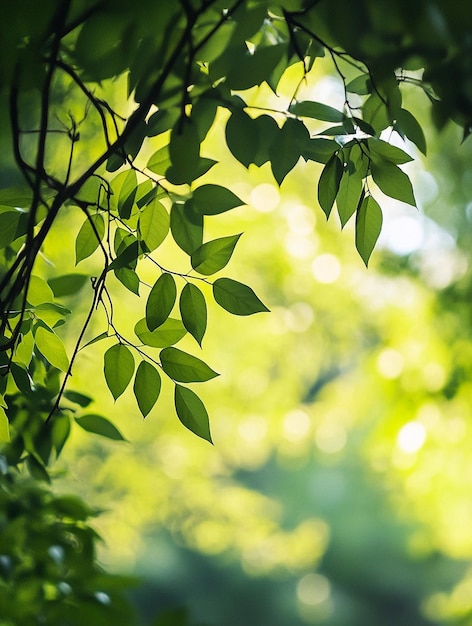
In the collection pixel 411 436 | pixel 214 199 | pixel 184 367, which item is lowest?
pixel 411 436

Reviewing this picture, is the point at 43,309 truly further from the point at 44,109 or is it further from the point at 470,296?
the point at 470,296

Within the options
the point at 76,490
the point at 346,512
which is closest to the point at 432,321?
the point at 76,490

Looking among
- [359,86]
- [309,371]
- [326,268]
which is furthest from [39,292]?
[309,371]

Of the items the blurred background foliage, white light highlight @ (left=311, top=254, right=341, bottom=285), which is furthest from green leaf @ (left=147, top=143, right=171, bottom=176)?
white light highlight @ (left=311, top=254, right=341, bottom=285)

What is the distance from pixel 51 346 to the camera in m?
0.43

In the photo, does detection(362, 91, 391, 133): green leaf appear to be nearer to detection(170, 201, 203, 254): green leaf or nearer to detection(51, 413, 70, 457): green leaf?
detection(170, 201, 203, 254): green leaf

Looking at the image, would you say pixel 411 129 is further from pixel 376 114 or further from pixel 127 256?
pixel 127 256

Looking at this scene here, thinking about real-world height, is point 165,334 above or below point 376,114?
below

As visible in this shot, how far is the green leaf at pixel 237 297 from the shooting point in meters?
0.39

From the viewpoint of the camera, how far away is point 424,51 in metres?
0.29

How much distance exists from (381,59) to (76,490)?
8.39ft

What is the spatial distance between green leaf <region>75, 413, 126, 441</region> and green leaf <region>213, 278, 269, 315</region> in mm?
197

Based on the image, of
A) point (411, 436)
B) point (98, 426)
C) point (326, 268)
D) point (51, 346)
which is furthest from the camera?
point (326, 268)

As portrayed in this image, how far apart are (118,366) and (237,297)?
0.29ft
